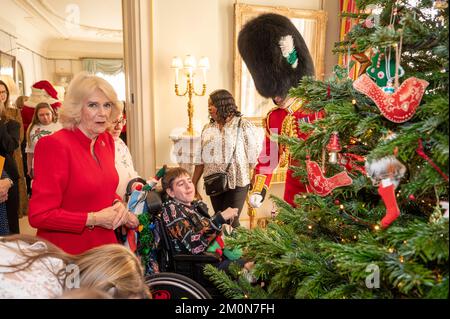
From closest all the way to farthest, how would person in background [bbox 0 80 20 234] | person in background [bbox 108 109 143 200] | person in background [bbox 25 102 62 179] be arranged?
person in background [bbox 108 109 143 200]
person in background [bbox 0 80 20 234]
person in background [bbox 25 102 62 179]

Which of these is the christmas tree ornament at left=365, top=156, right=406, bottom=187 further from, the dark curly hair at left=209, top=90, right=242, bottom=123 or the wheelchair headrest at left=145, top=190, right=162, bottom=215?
the dark curly hair at left=209, top=90, right=242, bottom=123

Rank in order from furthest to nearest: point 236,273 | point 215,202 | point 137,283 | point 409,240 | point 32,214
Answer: point 215,202 < point 32,214 < point 236,273 < point 137,283 < point 409,240

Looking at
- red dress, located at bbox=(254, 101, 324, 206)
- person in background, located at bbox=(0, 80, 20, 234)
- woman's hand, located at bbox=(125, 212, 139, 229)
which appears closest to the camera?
woman's hand, located at bbox=(125, 212, 139, 229)

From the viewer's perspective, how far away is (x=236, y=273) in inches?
42.7

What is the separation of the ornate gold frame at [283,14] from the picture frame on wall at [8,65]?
273cm

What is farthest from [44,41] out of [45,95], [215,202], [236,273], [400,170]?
[400,170]

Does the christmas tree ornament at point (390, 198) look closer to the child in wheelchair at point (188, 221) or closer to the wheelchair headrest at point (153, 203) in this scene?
the child in wheelchair at point (188, 221)

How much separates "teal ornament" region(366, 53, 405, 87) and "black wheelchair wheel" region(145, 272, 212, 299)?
0.78 meters

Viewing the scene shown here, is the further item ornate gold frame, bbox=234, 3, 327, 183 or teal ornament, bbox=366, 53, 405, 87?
ornate gold frame, bbox=234, 3, 327, 183

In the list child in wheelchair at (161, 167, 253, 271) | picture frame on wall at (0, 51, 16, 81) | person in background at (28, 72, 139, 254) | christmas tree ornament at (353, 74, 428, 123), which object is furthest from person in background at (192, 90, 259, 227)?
picture frame on wall at (0, 51, 16, 81)

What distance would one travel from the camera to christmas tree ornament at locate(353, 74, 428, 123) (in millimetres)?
712

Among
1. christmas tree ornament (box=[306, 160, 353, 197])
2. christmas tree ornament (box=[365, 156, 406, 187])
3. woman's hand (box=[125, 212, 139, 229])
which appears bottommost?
woman's hand (box=[125, 212, 139, 229])

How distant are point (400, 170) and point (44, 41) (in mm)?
5404
